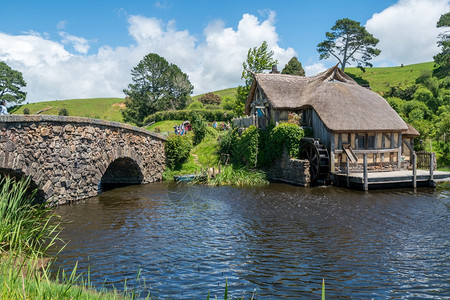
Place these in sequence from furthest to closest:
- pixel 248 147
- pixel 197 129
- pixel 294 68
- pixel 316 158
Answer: pixel 294 68
pixel 197 129
pixel 248 147
pixel 316 158

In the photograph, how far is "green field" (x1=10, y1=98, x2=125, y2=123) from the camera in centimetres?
6744

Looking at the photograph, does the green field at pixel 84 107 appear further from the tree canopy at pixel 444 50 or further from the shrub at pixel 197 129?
the tree canopy at pixel 444 50

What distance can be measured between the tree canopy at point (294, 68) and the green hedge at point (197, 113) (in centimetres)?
951

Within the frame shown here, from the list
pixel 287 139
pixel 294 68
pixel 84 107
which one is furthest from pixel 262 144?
pixel 84 107

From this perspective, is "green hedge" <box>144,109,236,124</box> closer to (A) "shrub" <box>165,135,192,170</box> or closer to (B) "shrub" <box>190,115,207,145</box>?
(B) "shrub" <box>190,115,207,145</box>

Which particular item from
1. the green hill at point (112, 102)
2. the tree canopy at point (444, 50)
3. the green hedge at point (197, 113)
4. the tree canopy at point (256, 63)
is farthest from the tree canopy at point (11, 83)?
the tree canopy at point (444, 50)

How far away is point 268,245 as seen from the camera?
10.5 m

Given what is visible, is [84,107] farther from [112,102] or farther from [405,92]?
[405,92]

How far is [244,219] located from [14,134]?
915cm

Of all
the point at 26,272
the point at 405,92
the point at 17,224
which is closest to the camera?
the point at 26,272

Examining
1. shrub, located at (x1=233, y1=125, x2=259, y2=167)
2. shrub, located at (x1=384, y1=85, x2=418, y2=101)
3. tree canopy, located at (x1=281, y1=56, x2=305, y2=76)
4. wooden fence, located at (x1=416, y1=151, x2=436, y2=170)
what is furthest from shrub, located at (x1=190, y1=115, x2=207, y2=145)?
shrub, located at (x1=384, y1=85, x2=418, y2=101)

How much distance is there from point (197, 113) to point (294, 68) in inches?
558

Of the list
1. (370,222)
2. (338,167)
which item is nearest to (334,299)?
(370,222)

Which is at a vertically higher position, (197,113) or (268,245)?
(197,113)
